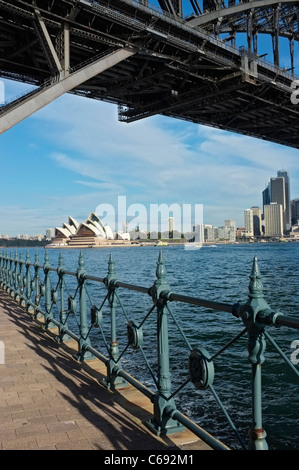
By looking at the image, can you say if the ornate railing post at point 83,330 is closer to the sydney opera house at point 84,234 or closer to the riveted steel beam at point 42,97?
the riveted steel beam at point 42,97

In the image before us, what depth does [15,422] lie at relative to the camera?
3.60 meters

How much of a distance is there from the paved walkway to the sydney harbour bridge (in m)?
12.1

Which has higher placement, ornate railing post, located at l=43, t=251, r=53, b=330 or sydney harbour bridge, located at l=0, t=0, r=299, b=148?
sydney harbour bridge, located at l=0, t=0, r=299, b=148

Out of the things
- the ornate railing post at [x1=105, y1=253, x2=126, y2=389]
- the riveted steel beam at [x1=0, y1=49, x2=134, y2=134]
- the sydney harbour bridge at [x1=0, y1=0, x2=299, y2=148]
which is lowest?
the ornate railing post at [x1=105, y1=253, x2=126, y2=389]

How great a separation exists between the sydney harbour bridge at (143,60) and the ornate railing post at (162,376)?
535 inches

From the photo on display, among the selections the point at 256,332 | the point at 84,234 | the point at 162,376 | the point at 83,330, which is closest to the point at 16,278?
the point at 83,330

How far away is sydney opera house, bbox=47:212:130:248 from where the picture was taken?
403 ft

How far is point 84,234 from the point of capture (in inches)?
5037

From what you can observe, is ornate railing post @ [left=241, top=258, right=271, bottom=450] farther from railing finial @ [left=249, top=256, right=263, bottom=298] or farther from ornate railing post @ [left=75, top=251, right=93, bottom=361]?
ornate railing post @ [left=75, top=251, right=93, bottom=361]

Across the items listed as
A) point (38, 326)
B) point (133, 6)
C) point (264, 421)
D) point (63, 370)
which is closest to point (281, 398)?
point (264, 421)

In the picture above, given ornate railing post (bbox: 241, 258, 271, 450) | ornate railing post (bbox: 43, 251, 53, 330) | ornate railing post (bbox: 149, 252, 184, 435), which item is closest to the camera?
ornate railing post (bbox: 241, 258, 271, 450)

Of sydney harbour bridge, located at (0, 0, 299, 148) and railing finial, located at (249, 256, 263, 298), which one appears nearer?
railing finial, located at (249, 256, 263, 298)

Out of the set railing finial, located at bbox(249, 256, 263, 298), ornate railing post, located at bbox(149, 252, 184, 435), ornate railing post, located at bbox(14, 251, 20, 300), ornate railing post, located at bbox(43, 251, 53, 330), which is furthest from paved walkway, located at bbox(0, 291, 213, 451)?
ornate railing post, located at bbox(14, 251, 20, 300)
